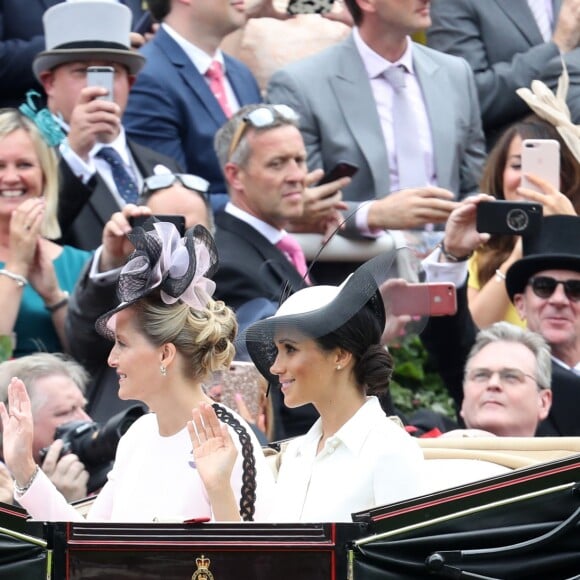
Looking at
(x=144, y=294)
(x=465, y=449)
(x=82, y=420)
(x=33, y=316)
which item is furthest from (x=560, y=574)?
(x=33, y=316)

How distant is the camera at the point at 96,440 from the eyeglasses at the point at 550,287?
1.76 m

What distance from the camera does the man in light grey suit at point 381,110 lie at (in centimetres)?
738

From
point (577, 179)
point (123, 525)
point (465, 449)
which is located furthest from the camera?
point (577, 179)

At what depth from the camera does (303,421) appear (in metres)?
6.34

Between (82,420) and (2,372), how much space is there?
324 mm

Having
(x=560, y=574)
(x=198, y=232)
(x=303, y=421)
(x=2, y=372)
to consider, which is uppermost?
(x=198, y=232)

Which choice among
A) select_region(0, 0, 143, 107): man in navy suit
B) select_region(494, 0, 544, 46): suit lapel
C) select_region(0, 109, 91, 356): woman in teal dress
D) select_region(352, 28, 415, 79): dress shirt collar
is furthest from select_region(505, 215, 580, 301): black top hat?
select_region(0, 0, 143, 107): man in navy suit

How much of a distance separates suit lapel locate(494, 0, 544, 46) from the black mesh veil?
378 cm

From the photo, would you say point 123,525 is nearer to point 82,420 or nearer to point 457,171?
point 82,420

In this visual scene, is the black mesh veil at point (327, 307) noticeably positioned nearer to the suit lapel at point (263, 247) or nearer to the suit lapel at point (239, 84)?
the suit lapel at point (263, 247)

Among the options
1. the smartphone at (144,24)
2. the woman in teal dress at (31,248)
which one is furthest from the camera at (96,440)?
the smartphone at (144,24)

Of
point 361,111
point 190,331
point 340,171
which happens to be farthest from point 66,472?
point 361,111

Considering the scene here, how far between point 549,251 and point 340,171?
0.93m

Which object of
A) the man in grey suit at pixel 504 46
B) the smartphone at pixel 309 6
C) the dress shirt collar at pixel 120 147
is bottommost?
the man in grey suit at pixel 504 46
